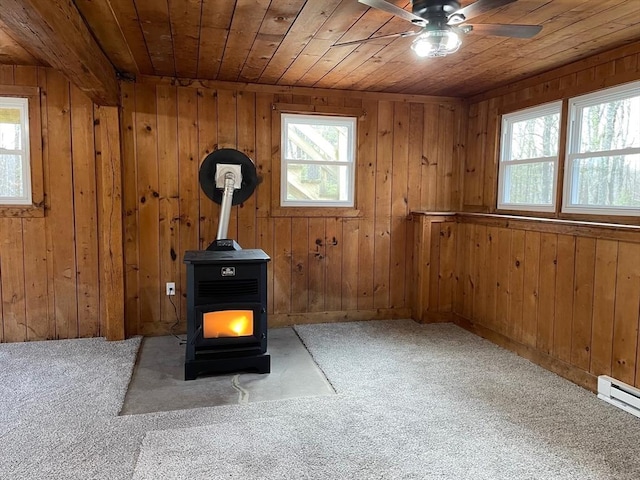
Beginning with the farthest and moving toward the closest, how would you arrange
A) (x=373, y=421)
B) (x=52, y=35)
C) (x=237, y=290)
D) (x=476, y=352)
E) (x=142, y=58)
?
(x=476, y=352) < (x=142, y=58) < (x=237, y=290) < (x=373, y=421) < (x=52, y=35)

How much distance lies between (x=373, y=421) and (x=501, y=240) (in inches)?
82.7

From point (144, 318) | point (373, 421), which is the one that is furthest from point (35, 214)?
point (373, 421)

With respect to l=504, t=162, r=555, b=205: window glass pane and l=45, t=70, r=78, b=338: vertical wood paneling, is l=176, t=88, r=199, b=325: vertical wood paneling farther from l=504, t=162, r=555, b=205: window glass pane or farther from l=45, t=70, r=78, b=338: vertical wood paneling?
l=504, t=162, r=555, b=205: window glass pane

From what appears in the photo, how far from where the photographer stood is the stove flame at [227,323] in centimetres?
308

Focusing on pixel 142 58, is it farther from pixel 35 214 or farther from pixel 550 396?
pixel 550 396

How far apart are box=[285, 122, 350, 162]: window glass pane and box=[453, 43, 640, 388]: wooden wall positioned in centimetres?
132

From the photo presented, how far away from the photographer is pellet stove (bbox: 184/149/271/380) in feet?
9.98

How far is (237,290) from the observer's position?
3113mm

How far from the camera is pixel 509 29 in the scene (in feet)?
7.49

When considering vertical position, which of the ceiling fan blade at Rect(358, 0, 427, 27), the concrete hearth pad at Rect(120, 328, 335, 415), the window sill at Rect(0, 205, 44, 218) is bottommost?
the concrete hearth pad at Rect(120, 328, 335, 415)

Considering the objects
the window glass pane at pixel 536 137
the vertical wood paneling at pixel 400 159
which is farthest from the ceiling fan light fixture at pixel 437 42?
the vertical wood paneling at pixel 400 159

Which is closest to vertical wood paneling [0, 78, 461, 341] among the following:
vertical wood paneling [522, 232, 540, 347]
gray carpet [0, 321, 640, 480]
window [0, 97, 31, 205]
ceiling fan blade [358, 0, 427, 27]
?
window [0, 97, 31, 205]

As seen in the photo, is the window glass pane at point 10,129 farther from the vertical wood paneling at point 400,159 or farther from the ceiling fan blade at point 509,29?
the ceiling fan blade at point 509,29

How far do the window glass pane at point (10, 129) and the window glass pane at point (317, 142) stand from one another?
2.21 m
